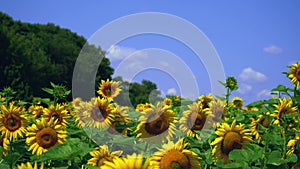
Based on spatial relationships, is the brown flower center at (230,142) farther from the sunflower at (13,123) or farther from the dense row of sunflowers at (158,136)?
the sunflower at (13,123)

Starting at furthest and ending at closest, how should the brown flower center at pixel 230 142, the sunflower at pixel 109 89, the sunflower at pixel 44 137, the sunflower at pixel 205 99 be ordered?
1. the sunflower at pixel 109 89
2. the sunflower at pixel 205 99
3. the sunflower at pixel 44 137
4. the brown flower center at pixel 230 142

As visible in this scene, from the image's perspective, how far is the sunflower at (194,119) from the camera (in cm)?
462

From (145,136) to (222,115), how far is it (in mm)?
1386

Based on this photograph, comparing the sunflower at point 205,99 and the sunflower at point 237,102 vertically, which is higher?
the sunflower at point 237,102

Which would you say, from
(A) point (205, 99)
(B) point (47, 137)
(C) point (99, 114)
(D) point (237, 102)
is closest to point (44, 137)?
(B) point (47, 137)

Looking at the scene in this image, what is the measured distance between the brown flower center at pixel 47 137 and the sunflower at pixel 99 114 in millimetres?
486

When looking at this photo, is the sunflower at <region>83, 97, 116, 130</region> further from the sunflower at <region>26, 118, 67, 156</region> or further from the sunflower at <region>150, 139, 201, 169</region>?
the sunflower at <region>150, 139, 201, 169</region>

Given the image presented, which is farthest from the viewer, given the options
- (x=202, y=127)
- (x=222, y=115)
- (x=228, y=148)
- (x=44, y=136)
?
(x=222, y=115)

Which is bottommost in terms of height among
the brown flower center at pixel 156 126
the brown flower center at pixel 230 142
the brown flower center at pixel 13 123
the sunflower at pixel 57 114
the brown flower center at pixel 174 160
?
the brown flower center at pixel 174 160

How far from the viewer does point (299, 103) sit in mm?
4672

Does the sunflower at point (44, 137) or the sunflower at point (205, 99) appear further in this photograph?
the sunflower at point (205, 99)

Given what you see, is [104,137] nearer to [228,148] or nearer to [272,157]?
[228,148]

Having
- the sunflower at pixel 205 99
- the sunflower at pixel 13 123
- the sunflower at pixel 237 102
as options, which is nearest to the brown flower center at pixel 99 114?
the sunflower at pixel 13 123

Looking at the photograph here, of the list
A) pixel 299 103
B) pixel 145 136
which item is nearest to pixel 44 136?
pixel 145 136
